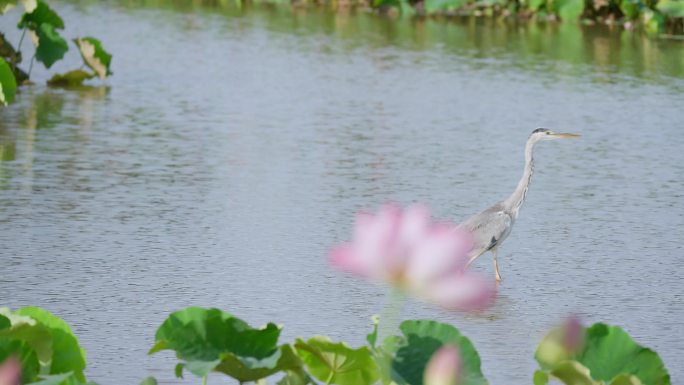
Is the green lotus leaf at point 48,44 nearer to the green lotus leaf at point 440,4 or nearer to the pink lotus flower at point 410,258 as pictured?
the pink lotus flower at point 410,258

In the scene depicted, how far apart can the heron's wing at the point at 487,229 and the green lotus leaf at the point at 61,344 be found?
3221 mm

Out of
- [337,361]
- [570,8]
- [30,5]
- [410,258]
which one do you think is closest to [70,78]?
[30,5]

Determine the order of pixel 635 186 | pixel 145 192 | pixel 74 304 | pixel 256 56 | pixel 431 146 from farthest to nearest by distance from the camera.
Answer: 1. pixel 256 56
2. pixel 431 146
3. pixel 635 186
4. pixel 145 192
5. pixel 74 304

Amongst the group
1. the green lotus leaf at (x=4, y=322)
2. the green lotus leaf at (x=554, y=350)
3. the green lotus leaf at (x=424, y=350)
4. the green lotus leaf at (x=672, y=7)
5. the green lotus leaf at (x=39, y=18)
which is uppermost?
the green lotus leaf at (x=4, y=322)

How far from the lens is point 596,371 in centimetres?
466

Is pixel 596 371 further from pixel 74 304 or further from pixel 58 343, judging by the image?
pixel 74 304

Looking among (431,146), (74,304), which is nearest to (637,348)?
(74,304)

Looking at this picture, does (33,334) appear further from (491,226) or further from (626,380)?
(491,226)

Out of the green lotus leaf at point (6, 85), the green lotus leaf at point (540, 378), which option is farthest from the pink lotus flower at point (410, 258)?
the green lotus leaf at point (6, 85)

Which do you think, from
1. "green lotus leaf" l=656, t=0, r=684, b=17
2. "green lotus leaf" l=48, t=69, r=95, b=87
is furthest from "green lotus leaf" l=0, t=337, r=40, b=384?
"green lotus leaf" l=656, t=0, r=684, b=17

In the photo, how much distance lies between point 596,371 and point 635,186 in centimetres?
622

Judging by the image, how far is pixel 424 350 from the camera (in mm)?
4398

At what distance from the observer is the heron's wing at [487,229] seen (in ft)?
24.9

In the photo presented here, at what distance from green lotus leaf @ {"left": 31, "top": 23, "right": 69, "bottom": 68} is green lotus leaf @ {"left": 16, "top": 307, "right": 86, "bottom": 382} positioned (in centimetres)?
930
